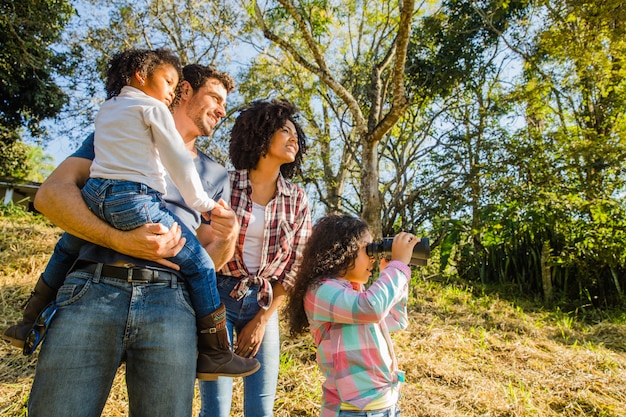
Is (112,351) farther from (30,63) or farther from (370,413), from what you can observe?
(30,63)

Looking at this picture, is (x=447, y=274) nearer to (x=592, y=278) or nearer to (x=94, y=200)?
(x=592, y=278)

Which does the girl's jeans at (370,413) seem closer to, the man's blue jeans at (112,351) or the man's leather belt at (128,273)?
the man's blue jeans at (112,351)

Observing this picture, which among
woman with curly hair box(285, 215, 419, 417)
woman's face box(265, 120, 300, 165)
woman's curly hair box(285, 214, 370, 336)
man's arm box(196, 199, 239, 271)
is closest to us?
man's arm box(196, 199, 239, 271)

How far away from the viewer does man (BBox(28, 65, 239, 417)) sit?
43.2 inches

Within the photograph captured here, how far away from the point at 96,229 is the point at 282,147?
3.41 feet

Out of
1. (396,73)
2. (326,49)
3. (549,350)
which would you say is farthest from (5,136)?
(549,350)

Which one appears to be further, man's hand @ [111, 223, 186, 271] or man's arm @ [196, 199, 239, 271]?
man's arm @ [196, 199, 239, 271]

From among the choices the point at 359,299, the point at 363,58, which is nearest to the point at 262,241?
the point at 359,299

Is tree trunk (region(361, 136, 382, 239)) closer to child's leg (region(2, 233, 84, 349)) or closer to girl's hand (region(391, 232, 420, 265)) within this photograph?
girl's hand (region(391, 232, 420, 265))

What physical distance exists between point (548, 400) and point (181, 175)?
10.1ft

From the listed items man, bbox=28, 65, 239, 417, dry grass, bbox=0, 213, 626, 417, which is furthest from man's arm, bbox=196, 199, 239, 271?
dry grass, bbox=0, 213, 626, 417

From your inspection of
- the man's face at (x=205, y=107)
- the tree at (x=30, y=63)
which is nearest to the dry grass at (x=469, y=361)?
the man's face at (x=205, y=107)

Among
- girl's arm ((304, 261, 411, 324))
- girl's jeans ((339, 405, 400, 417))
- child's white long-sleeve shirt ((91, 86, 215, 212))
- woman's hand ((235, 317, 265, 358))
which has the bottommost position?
girl's jeans ((339, 405, 400, 417))

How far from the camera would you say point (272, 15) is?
30.0 ft
